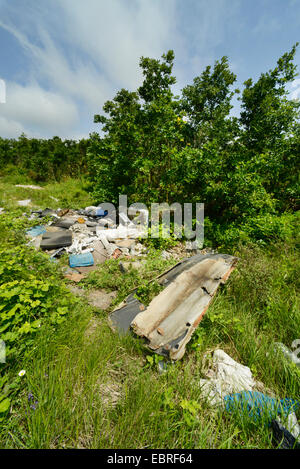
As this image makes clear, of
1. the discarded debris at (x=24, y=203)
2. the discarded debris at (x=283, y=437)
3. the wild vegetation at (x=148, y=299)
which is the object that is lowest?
the discarded debris at (x=283, y=437)

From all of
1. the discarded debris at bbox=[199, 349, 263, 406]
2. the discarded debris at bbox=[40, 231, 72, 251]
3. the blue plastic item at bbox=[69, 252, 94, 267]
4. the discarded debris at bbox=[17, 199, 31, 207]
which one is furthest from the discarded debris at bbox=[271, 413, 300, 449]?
the discarded debris at bbox=[17, 199, 31, 207]

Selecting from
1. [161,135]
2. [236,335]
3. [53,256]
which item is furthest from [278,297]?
[161,135]

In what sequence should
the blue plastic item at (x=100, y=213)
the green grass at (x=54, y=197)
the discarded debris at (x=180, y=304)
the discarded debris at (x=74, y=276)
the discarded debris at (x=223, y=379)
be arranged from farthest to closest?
1. the green grass at (x=54, y=197)
2. the blue plastic item at (x=100, y=213)
3. the discarded debris at (x=74, y=276)
4. the discarded debris at (x=180, y=304)
5. the discarded debris at (x=223, y=379)

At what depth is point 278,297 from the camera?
89.4 inches

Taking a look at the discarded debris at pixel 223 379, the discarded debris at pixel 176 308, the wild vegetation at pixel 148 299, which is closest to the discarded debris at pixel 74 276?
the wild vegetation at pixel 148 299

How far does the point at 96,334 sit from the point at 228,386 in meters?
1.39

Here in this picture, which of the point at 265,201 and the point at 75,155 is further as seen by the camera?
the point at 75,155

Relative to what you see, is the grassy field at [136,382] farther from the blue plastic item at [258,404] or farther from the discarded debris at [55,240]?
the discarded debris at [55,240]

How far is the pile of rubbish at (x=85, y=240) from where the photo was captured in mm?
3447

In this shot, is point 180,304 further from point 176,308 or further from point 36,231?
point 36,231

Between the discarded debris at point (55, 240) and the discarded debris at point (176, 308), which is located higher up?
the discarded debris at point (55, 240)

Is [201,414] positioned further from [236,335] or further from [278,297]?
[278,297]

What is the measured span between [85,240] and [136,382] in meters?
3.37

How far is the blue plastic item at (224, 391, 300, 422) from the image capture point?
1229 mm
